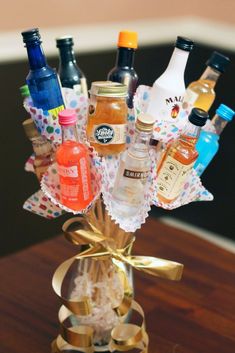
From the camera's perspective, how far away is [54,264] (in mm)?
1244

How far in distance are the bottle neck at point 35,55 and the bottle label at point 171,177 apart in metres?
0.24

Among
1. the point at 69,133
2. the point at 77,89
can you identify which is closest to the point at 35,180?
the point at 77,89

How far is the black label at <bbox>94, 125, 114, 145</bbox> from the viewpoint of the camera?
79 cm

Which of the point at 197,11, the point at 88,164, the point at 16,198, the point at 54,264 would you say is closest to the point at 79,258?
the point at 88,164

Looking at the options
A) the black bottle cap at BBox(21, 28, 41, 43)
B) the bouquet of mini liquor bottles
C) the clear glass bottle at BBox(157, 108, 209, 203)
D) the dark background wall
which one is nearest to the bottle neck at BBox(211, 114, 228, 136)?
the bouquet of mini liquor bottles

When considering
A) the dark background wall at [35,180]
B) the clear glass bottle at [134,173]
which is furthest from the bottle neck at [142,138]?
the dark background wall at [35,180]

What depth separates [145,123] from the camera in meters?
0.77

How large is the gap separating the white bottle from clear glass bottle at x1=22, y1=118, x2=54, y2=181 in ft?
0.58

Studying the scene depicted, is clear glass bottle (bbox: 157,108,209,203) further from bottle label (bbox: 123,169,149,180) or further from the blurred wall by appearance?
the blurred wall

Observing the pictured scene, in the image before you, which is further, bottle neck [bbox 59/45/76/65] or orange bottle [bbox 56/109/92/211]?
bottle neck [bbox 59/45/76/65]

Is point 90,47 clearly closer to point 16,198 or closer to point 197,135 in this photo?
point 16,198

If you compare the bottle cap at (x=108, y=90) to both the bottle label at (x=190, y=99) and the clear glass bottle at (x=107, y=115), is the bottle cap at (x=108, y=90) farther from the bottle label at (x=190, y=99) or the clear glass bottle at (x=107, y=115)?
the bottle label at (x=190, y=99)

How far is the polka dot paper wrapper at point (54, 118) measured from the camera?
2.66 feet

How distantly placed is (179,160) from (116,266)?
20cm
